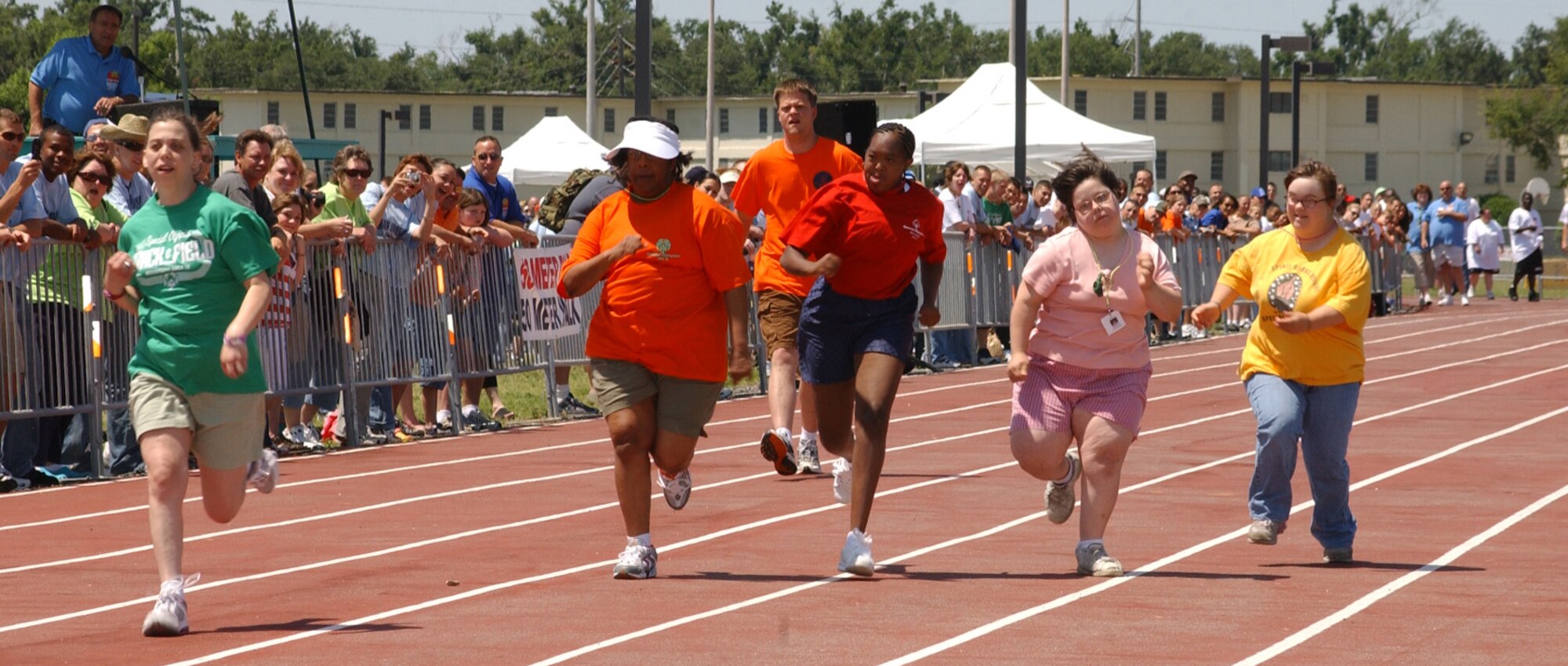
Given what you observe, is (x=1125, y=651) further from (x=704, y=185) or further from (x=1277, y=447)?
(x=704, y=185)

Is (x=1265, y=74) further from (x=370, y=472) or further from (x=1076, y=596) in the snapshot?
(x=1076, y=596)

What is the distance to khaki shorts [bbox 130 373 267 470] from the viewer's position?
7566 millimetres

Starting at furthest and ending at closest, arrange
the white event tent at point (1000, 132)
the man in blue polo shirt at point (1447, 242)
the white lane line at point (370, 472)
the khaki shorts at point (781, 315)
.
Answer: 1. the man in blue polo shirt at point (1447, 242)
2. the white event tent at point (1000, 132)
3. the khaki shorts at point (781, 315)
4. the white lane line at point (370, 472)

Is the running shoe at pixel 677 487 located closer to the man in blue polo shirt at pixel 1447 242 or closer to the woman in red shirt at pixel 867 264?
the woman in red shirt at pixel 867 264

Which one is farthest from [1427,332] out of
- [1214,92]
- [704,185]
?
[1214,92]

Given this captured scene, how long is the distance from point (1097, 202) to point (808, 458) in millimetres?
3963

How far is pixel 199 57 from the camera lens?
129 metres

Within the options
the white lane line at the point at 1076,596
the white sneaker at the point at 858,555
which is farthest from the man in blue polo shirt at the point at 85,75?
the white lane line at the point at 1076,596

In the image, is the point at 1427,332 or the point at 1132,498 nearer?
the point at 1132,498

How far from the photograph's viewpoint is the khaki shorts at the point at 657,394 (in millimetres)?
8664

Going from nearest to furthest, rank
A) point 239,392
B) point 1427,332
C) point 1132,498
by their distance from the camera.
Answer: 1. point 239,392
2. point 1132,498
3. point 1427,332

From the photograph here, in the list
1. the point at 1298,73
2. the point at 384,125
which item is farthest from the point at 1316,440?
the point at 384,125

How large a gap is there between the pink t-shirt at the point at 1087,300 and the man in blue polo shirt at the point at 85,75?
31.0 feet

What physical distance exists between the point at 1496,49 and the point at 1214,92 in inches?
2861
